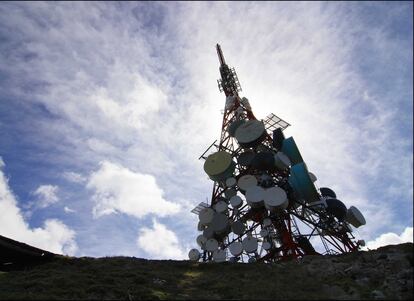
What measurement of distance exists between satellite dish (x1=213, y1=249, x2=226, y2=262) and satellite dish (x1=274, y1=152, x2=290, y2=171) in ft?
29.7

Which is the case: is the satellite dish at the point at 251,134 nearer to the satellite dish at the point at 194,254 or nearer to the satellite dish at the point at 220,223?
the satellite dish at the point at 220,223

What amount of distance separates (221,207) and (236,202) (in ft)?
6.30

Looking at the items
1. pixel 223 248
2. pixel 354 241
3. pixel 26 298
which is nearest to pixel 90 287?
pixel 26 298

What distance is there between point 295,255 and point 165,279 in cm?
1157

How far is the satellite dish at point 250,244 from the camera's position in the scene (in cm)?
2683

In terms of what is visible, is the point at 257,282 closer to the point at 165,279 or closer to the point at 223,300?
the point at 223,300

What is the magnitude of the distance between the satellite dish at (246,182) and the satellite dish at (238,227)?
314 centimetres

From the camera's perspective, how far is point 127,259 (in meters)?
22.6

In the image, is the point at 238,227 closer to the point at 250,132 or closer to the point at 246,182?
the point at 246,182

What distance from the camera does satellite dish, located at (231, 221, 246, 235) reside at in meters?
28.5

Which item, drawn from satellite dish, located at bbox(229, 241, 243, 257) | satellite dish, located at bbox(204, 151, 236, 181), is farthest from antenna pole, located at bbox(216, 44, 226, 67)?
satellite dish, located at bbox(229, 241, 243, 257)

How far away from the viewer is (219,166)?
32781mm

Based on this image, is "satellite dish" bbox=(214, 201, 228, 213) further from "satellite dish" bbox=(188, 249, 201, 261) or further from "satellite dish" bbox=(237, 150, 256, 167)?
"satellite dish" bbox=(237, 150, 256, 167)

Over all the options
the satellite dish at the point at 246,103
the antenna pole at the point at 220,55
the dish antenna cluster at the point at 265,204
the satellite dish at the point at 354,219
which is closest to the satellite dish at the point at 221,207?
the dish antenna cluster at the point at 265,204
